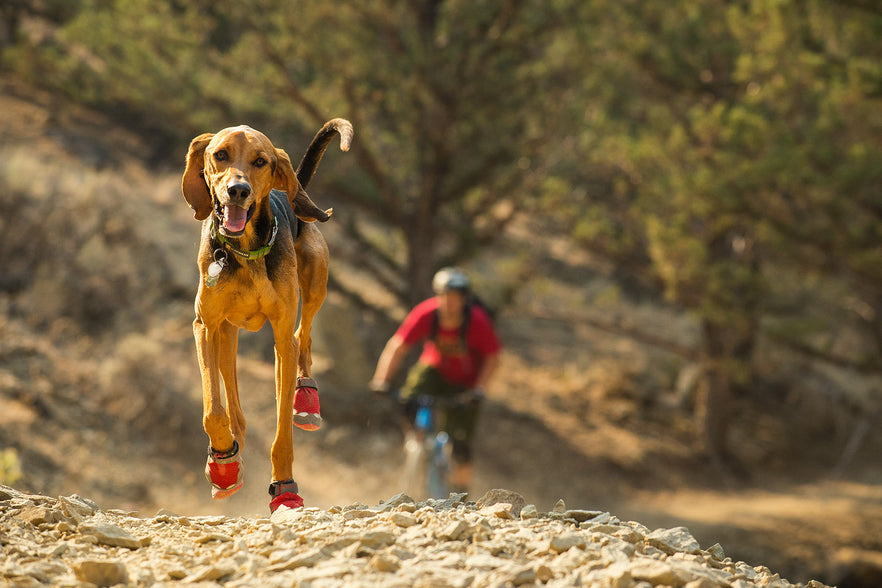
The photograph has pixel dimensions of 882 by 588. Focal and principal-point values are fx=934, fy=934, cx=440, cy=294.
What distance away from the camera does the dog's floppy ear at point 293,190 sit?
350 centimetres

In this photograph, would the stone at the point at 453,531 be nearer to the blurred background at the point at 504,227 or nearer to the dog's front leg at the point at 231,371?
the dog's front leg at the point at 231,371

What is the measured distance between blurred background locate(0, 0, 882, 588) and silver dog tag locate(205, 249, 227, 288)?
24.6ft

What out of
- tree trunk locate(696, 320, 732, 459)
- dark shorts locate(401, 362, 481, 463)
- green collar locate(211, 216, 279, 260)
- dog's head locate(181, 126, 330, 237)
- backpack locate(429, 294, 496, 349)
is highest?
tree trunk locate(696, 320, 732, 459)

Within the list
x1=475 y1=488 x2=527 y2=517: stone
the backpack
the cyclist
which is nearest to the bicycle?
the cyclist

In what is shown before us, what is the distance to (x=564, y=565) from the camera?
3814 millimetres

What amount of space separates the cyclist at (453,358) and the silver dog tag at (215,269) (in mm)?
5349

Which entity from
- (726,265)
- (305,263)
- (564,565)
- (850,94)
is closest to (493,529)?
(564,565)

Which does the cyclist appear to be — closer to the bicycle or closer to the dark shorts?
the dark shorts

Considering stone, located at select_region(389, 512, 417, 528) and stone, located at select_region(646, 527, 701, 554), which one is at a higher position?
stone, located at select_region(389, 512, 417, 528)

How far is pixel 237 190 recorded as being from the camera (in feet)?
10.3

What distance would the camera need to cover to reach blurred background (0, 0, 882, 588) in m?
12.3

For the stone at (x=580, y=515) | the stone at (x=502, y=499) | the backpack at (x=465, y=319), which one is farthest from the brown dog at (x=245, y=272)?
the backpack at (x=465, y=319)

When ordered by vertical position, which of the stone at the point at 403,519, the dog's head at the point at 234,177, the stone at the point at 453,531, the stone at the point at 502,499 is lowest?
the stone at the point at 453,531

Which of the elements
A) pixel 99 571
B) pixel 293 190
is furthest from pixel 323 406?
pixel 293 190
